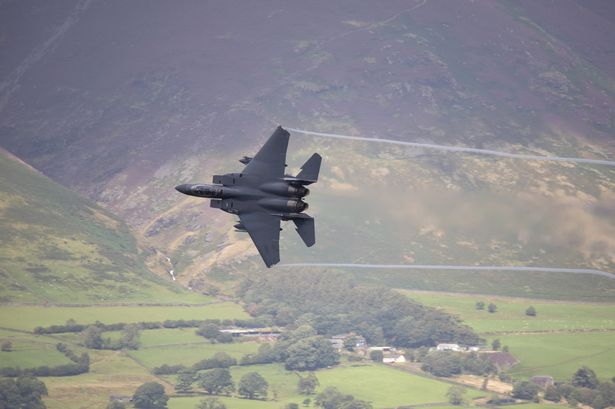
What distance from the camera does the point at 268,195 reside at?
408 feet

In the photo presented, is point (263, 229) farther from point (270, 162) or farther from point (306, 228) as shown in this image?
point (270, 162)

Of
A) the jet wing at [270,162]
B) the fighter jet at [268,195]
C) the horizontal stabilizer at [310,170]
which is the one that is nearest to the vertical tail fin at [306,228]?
the fighter jet at [268,195]

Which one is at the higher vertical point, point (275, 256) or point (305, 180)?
point (305, 180)

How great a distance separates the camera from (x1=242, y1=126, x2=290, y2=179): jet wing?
12475 centimetres

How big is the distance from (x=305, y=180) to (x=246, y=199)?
282 inches

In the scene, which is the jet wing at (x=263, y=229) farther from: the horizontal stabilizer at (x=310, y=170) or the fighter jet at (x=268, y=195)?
the horizontal stabilizer at (x=310, y=170)

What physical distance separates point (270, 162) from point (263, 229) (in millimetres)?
7172

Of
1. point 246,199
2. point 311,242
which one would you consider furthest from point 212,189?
point 311,242

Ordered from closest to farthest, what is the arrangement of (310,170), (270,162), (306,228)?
(310,170) < (306,228) < (270,162)

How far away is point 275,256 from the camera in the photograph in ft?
413

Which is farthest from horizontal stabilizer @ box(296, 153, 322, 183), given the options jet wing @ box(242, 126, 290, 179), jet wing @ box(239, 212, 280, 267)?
jet wing @ box(239, 212, 280, 267)

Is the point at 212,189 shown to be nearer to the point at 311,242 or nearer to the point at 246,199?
the point at 246,199

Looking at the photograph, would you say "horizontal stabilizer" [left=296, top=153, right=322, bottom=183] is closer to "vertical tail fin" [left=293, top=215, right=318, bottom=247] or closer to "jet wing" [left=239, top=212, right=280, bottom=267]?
"vertical tail fin" [left=293, top=215, right=318, bottom=247]

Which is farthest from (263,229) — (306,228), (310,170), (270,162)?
(310,170)
